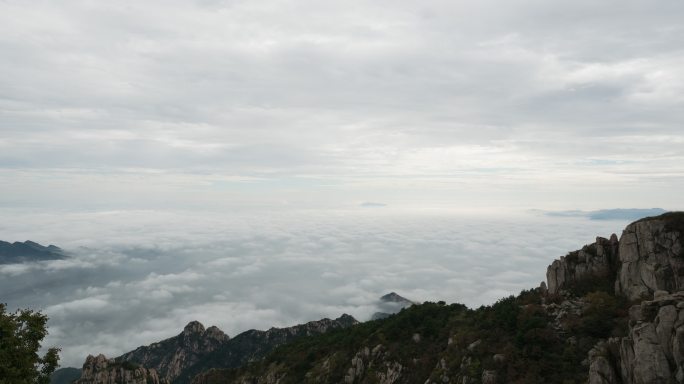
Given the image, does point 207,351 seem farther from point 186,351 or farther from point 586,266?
point 586,266

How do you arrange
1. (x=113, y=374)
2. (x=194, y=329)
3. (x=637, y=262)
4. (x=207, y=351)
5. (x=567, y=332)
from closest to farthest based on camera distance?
1. (x=567, y=332)
2. (x=637, y=262)
3. (x=113, y=374)
4. (x=207, y=351)
5. (x=194, y=329)

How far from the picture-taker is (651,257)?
3422 cm

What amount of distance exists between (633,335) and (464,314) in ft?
107

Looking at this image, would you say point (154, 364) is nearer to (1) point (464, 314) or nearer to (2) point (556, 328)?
(1) point (464, 314)

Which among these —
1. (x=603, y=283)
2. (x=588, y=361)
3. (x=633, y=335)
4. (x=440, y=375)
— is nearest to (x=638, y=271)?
(x=603, y=283)

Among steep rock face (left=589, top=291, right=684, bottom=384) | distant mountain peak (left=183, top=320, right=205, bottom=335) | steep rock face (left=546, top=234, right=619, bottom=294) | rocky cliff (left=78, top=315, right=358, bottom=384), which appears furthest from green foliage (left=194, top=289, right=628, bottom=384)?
distant mountain peak (left=183, top=320, right=205, bottom=335)

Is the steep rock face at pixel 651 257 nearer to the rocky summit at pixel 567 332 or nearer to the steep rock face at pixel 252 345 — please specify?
the rocky summit at pixel 567 332

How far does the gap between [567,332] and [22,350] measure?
160 feet

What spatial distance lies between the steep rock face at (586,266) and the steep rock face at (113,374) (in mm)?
125416

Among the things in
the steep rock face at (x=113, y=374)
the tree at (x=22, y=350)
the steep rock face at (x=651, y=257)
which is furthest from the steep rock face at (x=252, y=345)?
the steep rock face at (x=651, y=257)

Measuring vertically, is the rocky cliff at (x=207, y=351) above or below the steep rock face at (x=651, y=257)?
below

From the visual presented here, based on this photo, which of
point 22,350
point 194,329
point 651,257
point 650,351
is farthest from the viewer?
point 194,329

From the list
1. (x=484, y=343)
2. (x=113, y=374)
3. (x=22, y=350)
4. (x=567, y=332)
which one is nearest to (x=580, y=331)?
(x=567, y=332)

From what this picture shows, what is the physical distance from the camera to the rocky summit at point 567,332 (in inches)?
923
